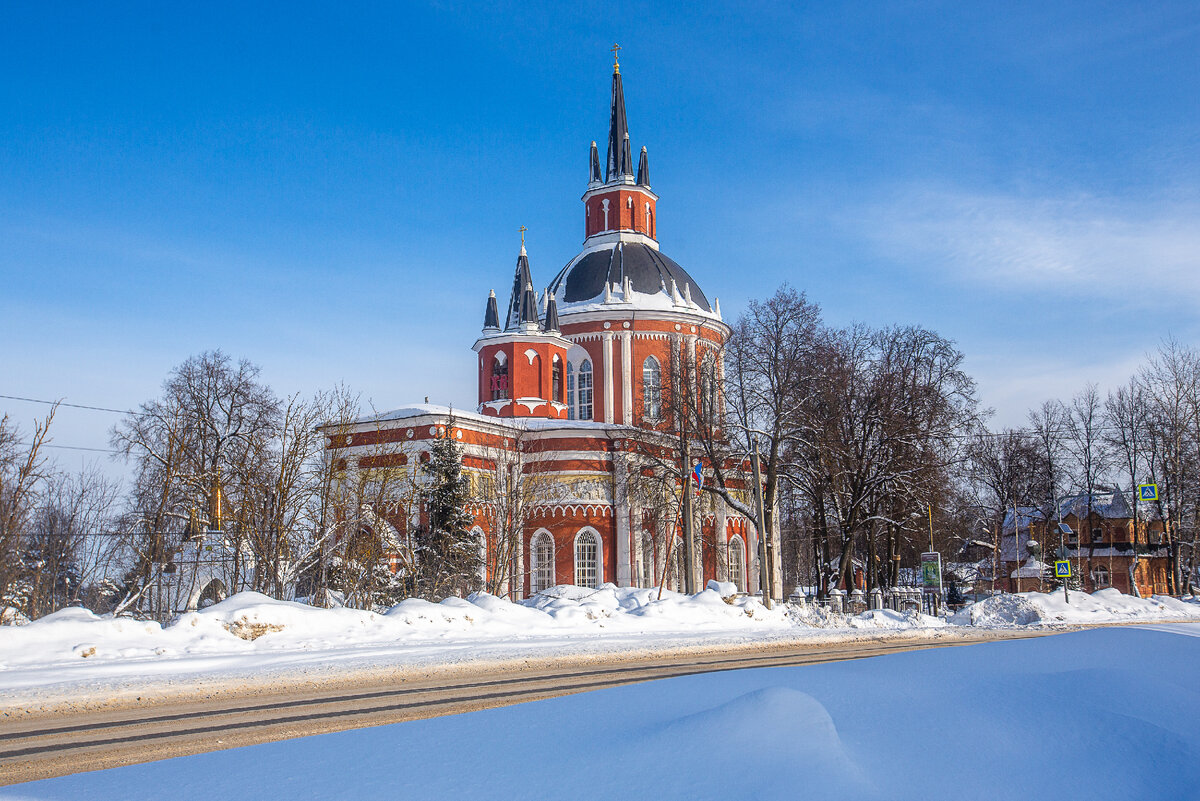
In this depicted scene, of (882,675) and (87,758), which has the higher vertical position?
(882,675)

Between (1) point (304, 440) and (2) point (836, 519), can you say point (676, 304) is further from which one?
(1) point (304, 440)

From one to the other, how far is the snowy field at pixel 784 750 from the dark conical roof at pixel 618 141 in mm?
45589

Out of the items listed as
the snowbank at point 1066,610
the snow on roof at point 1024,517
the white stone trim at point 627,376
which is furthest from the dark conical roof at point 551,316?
the snow on roof at point 1024,517

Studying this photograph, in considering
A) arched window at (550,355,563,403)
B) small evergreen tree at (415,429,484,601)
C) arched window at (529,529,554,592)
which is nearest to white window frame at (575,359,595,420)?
arched window at (550,355,563,403)

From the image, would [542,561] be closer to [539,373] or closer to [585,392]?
[539,373]

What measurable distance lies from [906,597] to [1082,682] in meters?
24.6

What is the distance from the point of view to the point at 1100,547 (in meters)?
50.9

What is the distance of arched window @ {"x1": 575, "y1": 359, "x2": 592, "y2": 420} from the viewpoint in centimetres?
4538

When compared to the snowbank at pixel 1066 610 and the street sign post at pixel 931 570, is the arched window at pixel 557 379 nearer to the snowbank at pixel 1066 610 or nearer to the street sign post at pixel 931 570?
the street sign post at pixel 931 570

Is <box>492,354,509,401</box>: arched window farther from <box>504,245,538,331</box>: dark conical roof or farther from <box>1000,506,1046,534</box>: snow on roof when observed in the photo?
<box>1000,506,1046,534</box>: snow on roof

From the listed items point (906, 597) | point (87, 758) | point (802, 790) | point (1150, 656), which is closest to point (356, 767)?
point (802, 790)

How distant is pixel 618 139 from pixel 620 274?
9.10 m

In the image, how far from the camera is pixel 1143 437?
42.3 metres

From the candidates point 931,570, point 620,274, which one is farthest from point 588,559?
point 620,274
